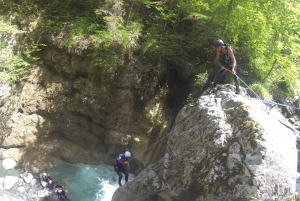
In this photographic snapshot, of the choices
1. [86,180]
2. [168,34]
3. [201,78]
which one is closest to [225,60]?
[201,78]

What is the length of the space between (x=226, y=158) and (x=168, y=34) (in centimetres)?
586

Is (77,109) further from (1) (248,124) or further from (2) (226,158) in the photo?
(1) (248,124)

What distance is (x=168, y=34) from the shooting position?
9875 millimetres

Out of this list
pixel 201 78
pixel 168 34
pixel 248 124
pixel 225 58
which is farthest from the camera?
pixel 168 34

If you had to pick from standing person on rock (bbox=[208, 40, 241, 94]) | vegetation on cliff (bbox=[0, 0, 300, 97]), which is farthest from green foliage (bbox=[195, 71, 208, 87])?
standing person on rock (bbox=[208, 40, 241, 94])

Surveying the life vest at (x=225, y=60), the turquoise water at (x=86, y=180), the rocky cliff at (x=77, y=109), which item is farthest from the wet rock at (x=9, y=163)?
the life vest at (x=225, y=60)

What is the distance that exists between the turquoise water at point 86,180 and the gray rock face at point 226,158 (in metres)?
3.73

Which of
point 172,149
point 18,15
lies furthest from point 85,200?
point 18,15

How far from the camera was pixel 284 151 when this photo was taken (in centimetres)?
554

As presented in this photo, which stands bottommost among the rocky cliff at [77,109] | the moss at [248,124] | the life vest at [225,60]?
the rocky cliff at [77,109]

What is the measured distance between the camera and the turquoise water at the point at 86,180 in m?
10.6

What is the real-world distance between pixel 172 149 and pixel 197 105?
5.12 ft

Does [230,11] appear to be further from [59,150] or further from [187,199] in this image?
[59,150]

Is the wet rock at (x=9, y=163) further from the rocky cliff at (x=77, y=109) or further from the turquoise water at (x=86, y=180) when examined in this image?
the turquoise water at (x=86, y=180)
